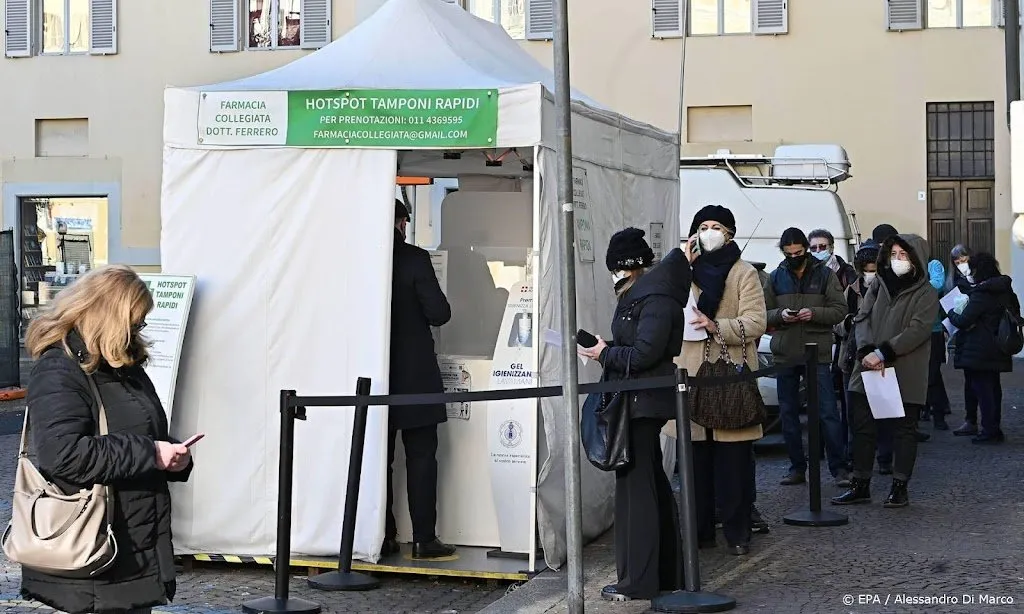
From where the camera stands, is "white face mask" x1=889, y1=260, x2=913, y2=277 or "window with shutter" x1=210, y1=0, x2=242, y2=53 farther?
"window with shutter" x1=210, y1=0, x2=242, y2=53

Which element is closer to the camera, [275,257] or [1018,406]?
[275,257]

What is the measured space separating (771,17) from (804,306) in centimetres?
1449

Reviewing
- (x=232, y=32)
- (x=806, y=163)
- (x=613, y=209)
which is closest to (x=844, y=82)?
(x=806, y=163)

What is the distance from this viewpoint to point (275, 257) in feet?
24.0

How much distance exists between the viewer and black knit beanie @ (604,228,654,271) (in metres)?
6.48

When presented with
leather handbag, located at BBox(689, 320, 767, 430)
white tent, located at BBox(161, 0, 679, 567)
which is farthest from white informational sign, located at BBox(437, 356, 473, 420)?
leather handbag, located at BBox(689, 320, 767, 430)

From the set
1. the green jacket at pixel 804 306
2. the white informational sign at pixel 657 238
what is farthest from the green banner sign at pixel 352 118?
the green jacket at pixel 804 306

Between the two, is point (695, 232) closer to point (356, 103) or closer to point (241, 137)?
point (356, 103)

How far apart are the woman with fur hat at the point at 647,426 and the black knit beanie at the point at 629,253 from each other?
93mm

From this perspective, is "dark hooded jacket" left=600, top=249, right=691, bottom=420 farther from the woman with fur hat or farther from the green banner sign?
the green banner sign

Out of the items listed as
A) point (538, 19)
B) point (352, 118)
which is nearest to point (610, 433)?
point (352, 118)

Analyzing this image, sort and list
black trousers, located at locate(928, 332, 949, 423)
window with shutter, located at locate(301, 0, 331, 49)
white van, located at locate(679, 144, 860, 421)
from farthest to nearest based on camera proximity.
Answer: window with shutter, located at locate(301, 0, 331, 49), white van, located at locate(679, 144, 860, 421), black trousers, located at locate(928, 332, 949, 423)

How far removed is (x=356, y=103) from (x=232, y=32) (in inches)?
718

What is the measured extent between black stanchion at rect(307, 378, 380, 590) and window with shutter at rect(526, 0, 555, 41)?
17.1 m
